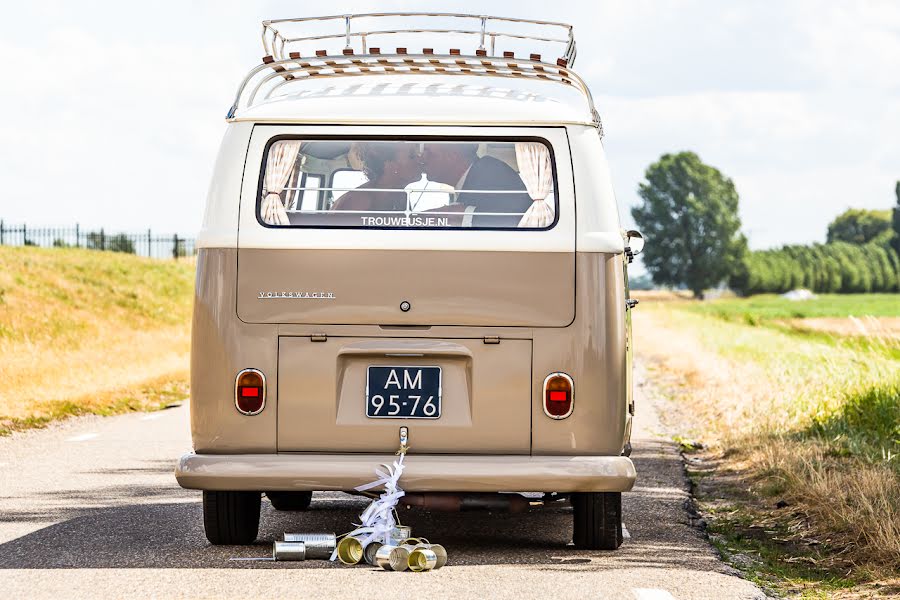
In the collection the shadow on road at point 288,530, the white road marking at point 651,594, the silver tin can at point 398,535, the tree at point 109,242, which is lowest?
the shadow on road at point 288,530

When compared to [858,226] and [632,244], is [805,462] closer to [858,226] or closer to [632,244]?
[632,244]

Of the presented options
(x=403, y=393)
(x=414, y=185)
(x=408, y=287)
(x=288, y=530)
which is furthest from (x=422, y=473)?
(x=288, y=530)

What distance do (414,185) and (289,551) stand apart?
1885mm

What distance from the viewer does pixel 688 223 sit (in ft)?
383

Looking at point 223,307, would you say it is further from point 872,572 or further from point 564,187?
point 872,572

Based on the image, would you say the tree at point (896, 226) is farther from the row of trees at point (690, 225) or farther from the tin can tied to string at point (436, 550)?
the tin can tied to string at point (436, 550)

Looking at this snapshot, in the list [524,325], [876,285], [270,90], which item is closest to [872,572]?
[524,325]

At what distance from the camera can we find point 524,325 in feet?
20.1

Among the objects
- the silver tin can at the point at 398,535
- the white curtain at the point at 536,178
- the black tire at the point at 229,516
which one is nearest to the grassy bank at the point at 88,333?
the black tire at the point at 229,516

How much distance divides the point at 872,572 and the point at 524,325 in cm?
199

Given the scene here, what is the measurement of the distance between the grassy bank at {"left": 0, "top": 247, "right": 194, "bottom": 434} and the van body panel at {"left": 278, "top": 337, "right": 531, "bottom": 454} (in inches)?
274

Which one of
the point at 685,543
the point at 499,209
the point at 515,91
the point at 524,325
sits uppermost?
the point at 515,91

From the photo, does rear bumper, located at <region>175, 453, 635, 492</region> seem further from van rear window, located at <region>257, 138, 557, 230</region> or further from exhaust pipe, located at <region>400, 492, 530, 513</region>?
van rear window, located at <region>257, 138, 557, 230</region>

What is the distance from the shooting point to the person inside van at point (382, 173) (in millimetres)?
6343
